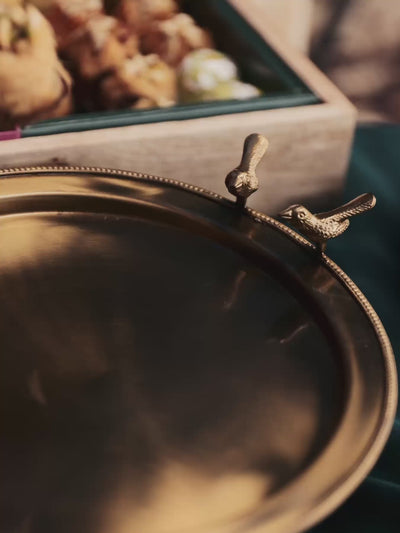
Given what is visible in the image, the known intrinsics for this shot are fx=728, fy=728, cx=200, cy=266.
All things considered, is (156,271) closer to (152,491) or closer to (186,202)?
(186,202)

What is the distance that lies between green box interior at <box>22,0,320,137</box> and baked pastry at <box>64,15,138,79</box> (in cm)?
11

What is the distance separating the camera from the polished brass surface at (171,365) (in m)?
0.45

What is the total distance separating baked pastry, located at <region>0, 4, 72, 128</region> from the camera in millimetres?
790

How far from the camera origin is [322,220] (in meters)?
0.59

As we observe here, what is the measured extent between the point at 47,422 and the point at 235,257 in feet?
0.73

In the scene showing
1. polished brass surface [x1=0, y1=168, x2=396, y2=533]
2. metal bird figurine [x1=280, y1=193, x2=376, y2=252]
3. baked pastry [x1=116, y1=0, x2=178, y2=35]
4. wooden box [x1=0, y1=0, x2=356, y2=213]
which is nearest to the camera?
polished brass surface [x1=0, y1=168, x2=396, y2=533]

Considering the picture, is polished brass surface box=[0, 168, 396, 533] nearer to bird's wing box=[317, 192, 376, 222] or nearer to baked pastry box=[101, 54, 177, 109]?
bird's wing box=[317, 192, 376, 222]

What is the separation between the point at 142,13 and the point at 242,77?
0.16 m

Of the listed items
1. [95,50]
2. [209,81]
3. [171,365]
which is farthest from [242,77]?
[171,365]

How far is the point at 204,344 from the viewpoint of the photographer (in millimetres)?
550

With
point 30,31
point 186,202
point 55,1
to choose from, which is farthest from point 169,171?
point 55,1

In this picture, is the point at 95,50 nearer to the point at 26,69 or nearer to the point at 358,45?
the point at 26,69

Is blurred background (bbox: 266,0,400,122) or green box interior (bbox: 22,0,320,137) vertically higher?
blurred background (bbox: 266,0,400,122)

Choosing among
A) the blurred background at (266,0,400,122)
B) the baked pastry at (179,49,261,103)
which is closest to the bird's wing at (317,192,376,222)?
the baked pastry at (179,49,261,103)
